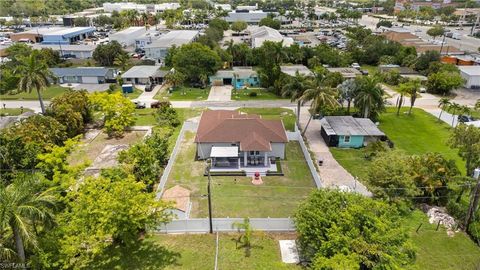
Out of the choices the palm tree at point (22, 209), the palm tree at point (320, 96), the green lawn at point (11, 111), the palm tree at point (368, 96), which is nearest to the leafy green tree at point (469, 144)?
the palm tree at point (320, 96)

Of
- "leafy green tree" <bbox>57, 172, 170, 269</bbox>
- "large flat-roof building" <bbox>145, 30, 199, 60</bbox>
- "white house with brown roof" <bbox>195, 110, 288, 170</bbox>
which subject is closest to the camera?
"leafy green tree" <bbox>57, 172, 170, 269</bbox>

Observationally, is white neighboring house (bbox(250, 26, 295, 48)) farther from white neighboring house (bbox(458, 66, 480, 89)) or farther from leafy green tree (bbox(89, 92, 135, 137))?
leafy green tree (bbox(89, 92, 135, 137))

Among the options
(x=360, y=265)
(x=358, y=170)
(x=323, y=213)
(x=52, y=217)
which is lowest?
(x=358, y=170)

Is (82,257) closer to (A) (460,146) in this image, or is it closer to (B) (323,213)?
(B) (323,213)

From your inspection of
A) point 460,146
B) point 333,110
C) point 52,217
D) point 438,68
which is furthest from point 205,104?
point 438,68

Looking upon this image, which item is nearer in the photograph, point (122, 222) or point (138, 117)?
point (122, 222)

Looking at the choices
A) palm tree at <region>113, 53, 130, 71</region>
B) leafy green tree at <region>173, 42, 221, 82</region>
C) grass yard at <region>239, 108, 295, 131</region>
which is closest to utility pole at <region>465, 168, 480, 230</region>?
grass yard at <region>239, 108, 295, 131</region>

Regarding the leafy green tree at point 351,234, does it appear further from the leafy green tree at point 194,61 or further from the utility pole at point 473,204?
the leafy green tree at point 194,61

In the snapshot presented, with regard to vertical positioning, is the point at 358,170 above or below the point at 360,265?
below

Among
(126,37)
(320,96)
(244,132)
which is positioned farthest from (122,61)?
(320,96)
